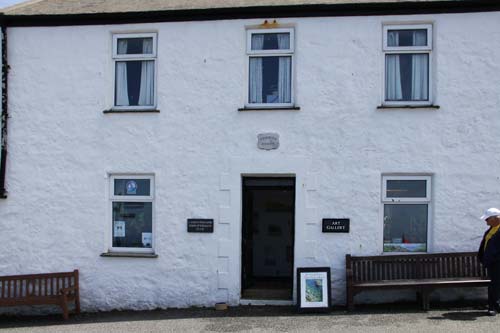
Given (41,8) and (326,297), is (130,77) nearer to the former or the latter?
(41,8)

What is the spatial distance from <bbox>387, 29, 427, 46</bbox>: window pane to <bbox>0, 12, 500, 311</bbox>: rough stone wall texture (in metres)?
0.24

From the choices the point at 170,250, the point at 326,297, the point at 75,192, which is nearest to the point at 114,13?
the point at 75,192

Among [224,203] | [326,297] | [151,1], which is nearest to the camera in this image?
[326,297]

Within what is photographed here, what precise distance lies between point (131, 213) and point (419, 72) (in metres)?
5.64

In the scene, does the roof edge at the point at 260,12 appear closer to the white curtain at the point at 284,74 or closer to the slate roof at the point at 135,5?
the slate roof at the point at 135,5

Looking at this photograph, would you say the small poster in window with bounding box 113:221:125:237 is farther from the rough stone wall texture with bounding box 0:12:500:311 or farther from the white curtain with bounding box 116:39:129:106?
the white curtain with bounding box 116:39:129:106

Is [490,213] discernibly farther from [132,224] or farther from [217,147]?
[132,224]

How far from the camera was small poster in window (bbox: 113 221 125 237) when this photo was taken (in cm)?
1122

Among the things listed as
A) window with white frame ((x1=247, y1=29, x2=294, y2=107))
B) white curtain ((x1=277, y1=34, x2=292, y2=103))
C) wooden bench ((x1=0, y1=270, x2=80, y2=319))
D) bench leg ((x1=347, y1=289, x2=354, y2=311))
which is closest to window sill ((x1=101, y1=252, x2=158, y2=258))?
wooden bench ((x1=0, y1=270, x2=80, y2=319))

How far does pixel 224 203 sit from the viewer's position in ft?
35.4

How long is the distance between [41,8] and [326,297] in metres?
7.35

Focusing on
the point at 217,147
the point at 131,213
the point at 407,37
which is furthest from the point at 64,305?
the point at 407,37

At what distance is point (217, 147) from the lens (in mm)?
10805

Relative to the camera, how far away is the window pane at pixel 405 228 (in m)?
10.6
